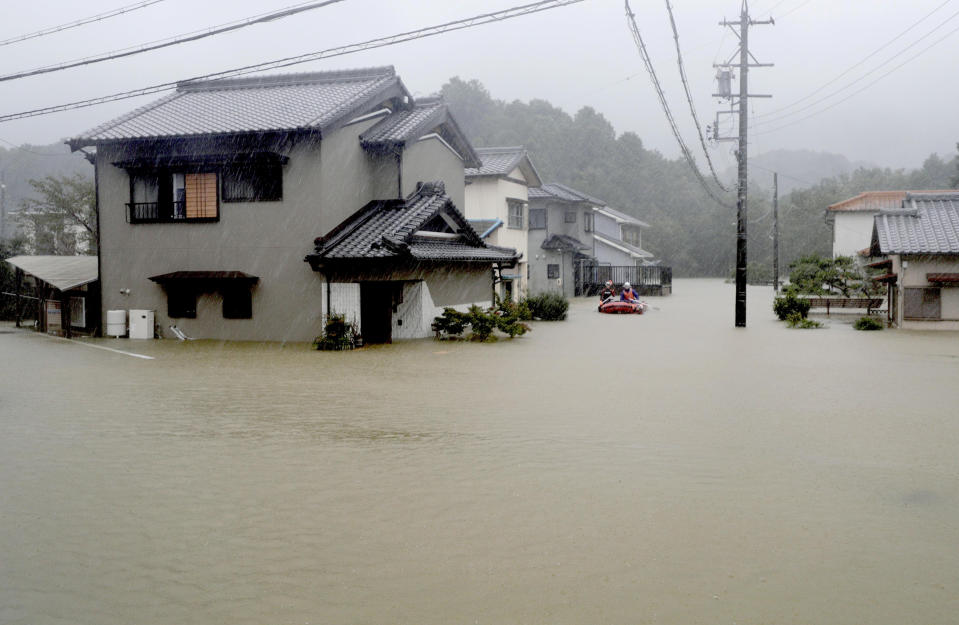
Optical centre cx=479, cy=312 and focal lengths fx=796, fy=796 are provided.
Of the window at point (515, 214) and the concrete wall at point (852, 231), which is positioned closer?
the window at point (515, 214)

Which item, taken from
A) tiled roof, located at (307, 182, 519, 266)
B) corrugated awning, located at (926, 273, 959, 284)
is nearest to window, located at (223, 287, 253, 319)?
tiled roof, located at (307, 182, 519, 266)

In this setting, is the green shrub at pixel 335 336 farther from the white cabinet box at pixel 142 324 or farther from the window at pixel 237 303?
the white cabinet box at pixel 142 324

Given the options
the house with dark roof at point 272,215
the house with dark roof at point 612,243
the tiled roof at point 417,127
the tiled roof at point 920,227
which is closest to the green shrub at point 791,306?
the tiled roof at point 920,227

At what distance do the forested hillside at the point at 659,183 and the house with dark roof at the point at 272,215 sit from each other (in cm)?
6411

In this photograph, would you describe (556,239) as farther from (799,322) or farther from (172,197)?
(172,197)

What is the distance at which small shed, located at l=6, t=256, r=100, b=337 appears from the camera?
23.6 m

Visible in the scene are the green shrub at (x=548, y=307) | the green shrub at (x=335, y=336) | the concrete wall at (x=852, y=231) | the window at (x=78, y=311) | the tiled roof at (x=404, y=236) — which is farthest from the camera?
the concrete wall at (x=852, y=231)

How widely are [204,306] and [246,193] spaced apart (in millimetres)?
3438

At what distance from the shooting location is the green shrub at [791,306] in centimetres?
2809

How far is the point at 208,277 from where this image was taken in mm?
21562

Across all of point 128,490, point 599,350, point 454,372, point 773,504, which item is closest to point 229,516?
point 128,490

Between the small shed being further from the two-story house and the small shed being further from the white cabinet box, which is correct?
the two-story house

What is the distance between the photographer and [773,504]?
280 inches

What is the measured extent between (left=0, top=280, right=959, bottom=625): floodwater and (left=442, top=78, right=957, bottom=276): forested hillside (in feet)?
238
